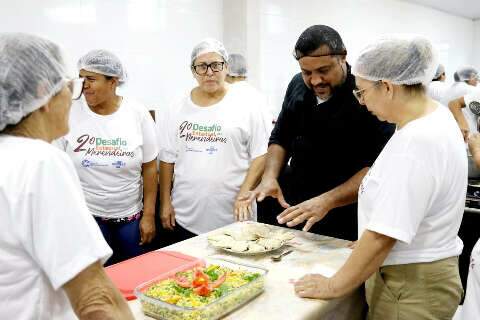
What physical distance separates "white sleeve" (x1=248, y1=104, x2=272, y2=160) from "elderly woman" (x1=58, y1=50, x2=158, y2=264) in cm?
53

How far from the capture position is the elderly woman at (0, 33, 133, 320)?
2.61ft

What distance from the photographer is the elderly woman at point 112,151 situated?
213 centimetres

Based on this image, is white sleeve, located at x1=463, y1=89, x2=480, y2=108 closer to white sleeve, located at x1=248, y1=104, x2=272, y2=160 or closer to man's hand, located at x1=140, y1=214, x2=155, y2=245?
white sleeve, located at x1=248, y1=104, x2=272, y2=160

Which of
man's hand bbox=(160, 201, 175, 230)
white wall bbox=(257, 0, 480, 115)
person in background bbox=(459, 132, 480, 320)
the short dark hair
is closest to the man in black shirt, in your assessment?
the short dark hair

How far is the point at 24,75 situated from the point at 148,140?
143cm

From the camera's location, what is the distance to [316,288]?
1.25 metres

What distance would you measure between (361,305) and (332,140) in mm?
716

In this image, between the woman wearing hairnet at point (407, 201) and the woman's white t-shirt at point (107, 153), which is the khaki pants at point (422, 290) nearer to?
the woman wearing hairnet at point (407, 201)

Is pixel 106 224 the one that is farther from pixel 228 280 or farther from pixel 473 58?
pixel 473 58

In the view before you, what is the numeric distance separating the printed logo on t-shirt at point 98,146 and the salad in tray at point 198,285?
1.04 meters

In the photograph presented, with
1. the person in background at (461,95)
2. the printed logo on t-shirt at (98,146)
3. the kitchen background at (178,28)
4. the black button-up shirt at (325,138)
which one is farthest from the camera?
the kitchen background at (178,28)

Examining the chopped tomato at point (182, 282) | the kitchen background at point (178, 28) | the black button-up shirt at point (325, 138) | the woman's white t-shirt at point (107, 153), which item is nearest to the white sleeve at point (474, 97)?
the black button-up shirt at point (325, 138)

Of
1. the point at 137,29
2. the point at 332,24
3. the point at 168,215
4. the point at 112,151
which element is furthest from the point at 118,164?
the point at 332,24

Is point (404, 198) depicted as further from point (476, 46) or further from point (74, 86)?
point (476, 46)
